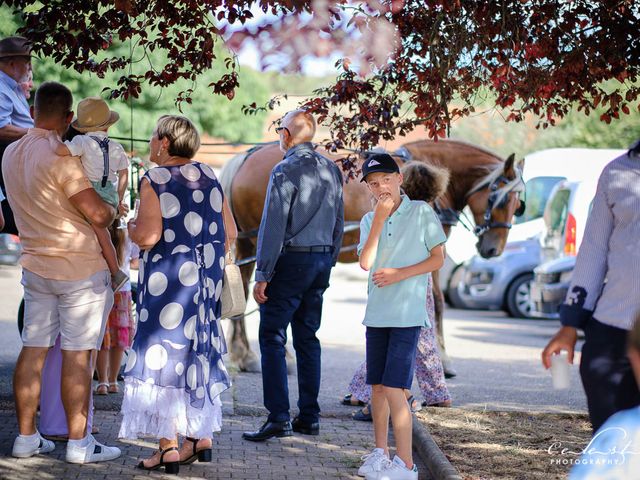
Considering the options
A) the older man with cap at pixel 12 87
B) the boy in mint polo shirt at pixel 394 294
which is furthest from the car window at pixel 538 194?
the boy in mint polo shirt at pixel 394 294

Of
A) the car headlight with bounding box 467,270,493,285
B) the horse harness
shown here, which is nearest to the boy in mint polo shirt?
the horse harness

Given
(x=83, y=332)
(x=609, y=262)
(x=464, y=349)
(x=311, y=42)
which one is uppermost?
→ (x=311, y=42)

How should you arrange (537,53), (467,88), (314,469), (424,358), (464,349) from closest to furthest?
(314,469) < (537,53) < (467,88) < (424,358) < (464,349)

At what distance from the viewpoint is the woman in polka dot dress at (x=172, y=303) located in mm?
5531

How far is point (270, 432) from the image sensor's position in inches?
260

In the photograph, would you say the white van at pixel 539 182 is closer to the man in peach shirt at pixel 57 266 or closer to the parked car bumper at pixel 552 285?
the parked car bumper at pixel 552 285

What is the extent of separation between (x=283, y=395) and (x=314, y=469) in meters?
0.83

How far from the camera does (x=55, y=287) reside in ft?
18.4

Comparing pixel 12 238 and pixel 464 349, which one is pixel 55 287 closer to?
pixel 464 349

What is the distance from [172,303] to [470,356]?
7.49 meters

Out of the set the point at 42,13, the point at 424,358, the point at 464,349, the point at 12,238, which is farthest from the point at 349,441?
the point at 12,238

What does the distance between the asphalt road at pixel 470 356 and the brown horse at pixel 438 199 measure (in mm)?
857

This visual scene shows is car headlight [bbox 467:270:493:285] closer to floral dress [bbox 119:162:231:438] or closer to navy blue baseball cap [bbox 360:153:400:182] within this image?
navy blue baseball cap [bbox 360:153:400:182]

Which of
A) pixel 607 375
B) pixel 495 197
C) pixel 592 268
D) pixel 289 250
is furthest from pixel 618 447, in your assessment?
pixel 495 197
